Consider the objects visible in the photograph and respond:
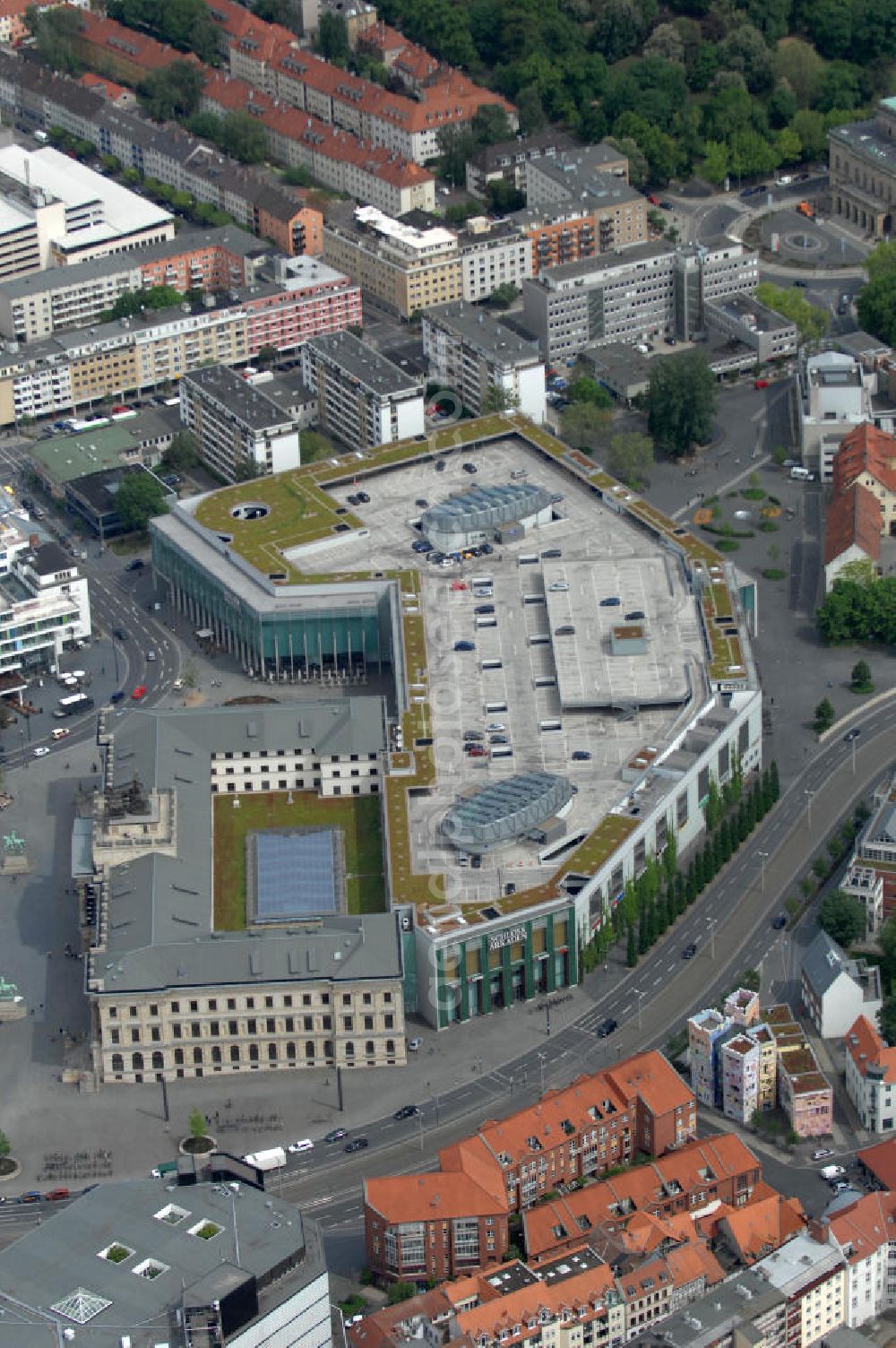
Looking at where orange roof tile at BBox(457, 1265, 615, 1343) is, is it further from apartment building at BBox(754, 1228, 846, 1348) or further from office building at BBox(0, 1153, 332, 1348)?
apartment building at BBox(754, 1228, 846, 1348)

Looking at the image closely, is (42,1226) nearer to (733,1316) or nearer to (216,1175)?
(216,1175)

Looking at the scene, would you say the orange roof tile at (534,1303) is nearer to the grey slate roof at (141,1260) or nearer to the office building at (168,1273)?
the office building at (168,1273)

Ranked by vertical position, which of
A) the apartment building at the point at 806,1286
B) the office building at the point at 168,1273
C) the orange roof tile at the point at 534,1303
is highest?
the office building at the point at 168,1273

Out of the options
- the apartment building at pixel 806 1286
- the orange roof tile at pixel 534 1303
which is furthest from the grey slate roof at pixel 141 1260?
the apartment building at pixel 806 1286

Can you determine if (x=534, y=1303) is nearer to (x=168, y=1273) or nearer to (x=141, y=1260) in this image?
(x=168, y=1273)

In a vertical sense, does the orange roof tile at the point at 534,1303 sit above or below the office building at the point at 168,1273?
below

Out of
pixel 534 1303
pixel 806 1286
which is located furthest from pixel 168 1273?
pixel 806 1286
